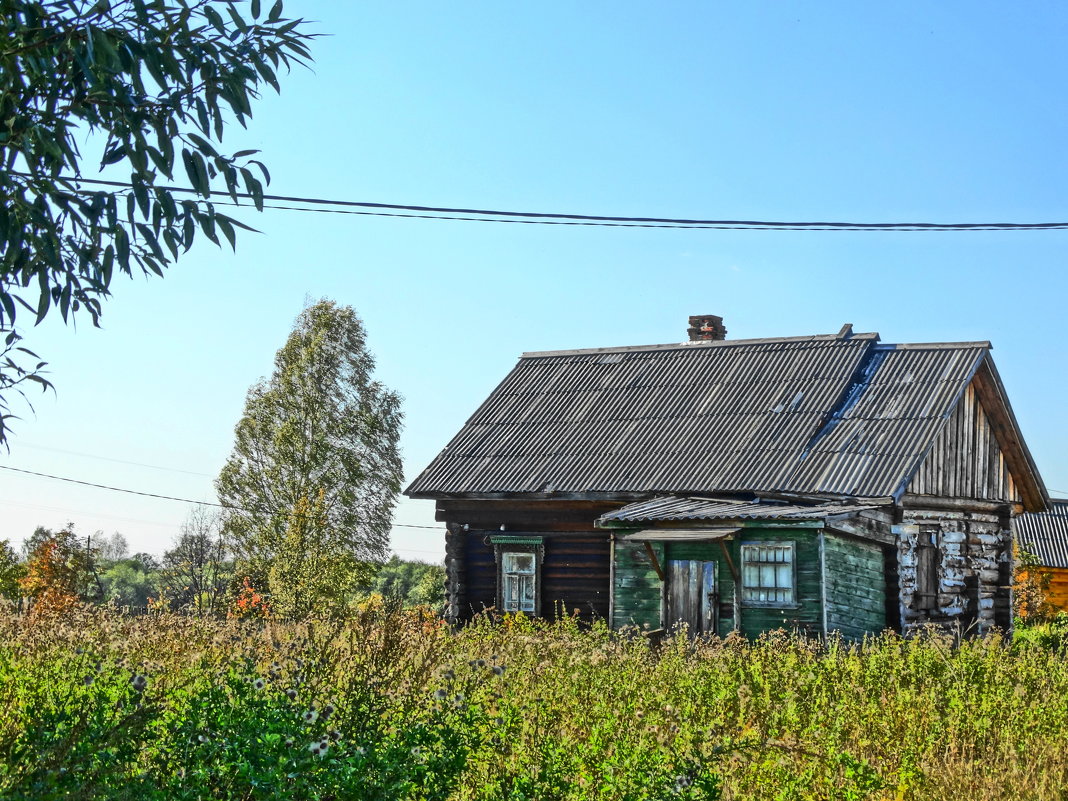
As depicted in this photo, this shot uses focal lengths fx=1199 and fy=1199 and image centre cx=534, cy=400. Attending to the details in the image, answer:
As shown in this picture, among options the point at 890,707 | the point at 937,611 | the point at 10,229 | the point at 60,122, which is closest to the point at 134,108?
the point at 60,122

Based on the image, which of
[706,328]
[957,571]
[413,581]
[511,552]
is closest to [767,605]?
[957,571]

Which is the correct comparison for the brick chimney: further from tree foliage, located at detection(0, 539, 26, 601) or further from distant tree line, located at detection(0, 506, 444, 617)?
tree foliage, located at detection(0, 539, 26, 601)

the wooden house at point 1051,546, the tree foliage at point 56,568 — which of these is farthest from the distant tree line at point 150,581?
the wooden house at point 1051,546

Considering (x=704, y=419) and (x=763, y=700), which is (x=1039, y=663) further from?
(x=704, y=419)

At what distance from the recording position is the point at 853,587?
18.9 m

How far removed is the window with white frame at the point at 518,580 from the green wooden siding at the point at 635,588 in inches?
81.3

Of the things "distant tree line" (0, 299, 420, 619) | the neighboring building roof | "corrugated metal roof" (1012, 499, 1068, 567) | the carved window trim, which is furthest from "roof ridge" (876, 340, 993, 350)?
"corrugated metal roof" (1012, 499, 1068, 567)

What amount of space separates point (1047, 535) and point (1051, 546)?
95 centimetres

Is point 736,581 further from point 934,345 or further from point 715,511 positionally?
point 934,345

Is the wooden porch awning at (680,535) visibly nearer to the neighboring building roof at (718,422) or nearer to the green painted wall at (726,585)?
the green painted wall at (726,585)

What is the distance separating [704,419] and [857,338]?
12.0 feet

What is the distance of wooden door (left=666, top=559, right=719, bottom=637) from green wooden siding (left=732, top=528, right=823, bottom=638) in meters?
0.52

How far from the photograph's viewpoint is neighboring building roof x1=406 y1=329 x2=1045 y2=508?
20.1 meters

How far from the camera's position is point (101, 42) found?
5.43 m
